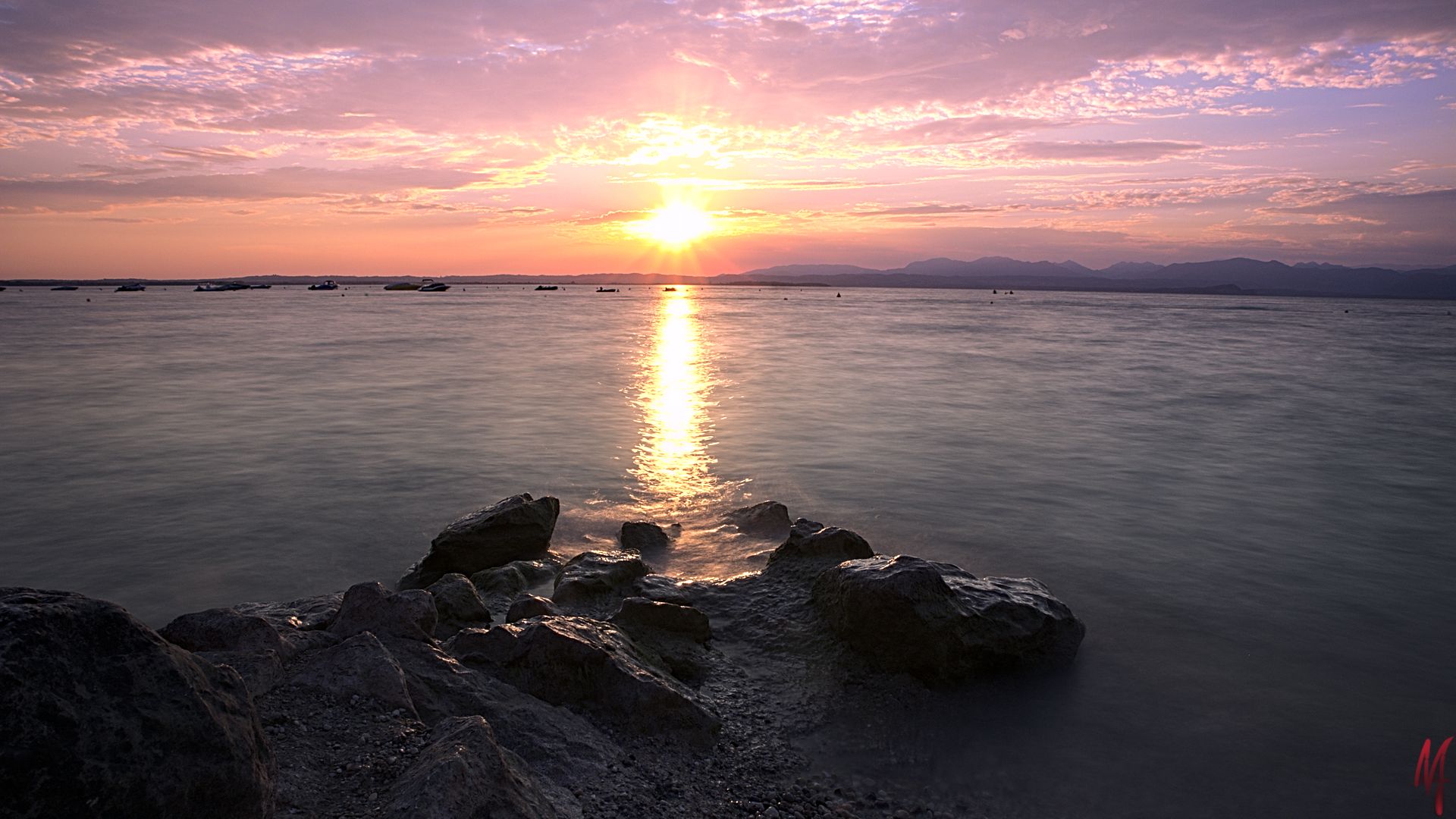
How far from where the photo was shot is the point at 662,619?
23.3 feet

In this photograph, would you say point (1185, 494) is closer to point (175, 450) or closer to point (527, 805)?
point (527, 805)

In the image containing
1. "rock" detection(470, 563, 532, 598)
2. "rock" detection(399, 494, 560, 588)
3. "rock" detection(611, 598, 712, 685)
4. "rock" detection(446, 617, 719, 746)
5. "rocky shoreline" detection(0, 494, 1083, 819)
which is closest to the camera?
"rocky shoreline" detection(0, 494, 1083, 819)

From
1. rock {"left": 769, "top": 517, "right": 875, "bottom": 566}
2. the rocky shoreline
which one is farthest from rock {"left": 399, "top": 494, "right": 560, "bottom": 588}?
rock {"left": 769, "top": 517, "right": 875, "bottom": 566}

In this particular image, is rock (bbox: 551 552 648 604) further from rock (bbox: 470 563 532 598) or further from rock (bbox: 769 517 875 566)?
rock (bbox: 769 517 875 566)

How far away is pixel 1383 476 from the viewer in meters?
15.2

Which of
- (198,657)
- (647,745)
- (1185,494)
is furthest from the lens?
(1185,494)

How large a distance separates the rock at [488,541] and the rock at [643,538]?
0.92 metres

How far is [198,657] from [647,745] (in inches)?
109

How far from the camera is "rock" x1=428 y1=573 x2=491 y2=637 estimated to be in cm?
702

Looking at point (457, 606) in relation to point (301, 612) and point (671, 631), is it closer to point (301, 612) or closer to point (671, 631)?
point (301, 612)

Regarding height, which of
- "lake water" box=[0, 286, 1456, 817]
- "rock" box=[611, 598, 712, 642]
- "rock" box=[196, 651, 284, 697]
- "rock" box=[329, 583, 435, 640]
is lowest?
"lake water" box=[0, 286, 1456, 817]

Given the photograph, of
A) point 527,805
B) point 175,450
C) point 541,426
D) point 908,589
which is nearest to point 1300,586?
point 908,589

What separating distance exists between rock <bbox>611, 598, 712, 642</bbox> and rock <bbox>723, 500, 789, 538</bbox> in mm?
3319

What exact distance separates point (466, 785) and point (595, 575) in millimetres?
4182
